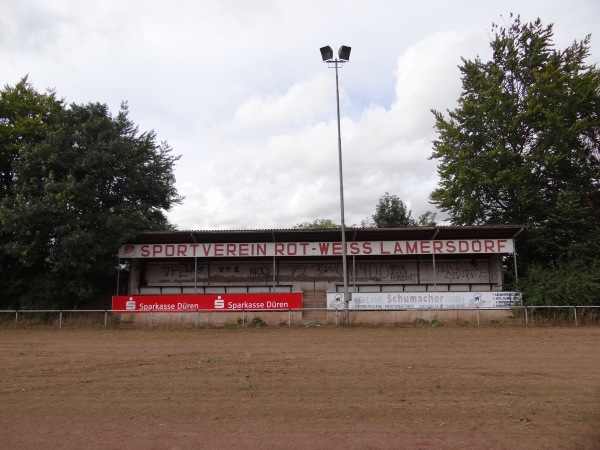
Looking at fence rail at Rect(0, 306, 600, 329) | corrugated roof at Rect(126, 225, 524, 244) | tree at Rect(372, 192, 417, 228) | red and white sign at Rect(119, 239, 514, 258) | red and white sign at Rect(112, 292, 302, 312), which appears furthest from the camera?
tree at Rect(372, 192, 417, 228)

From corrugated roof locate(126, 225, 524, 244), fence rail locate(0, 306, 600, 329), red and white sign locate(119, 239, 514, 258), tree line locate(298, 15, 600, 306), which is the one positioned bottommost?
fence rail locate(0, 306, 600, 329)

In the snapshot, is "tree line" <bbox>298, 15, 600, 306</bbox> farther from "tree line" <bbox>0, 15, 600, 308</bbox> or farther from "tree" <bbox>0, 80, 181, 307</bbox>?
"tree" <bbox>0, 80, 181, 307</bbox>

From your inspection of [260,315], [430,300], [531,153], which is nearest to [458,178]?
[531,153]

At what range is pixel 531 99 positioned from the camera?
2742 cm

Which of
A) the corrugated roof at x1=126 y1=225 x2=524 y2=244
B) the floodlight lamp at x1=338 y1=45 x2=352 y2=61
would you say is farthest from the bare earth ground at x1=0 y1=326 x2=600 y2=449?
the floodlight lamp at x1=338 y1=45 x2=352 y2=61

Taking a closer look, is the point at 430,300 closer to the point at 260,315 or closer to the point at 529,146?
the point at 260,315

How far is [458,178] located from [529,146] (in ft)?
16.1

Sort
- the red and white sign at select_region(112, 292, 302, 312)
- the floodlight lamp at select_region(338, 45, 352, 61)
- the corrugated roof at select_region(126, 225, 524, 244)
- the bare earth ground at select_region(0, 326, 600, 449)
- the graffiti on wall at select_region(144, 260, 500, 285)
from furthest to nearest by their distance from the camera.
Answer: the graffiti on wall at select_region(144, 260, 500, 285) → the corrugated roof at select_region(126, 225, 524, 244) → the red and white sign at select_region(112, 292, 302, 312) → the floodlight lamp at select_region(338, 45, 352, 61) → the bare earth ground at select_region(0, 326, 600, 449)

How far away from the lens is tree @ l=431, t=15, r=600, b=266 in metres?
26.9

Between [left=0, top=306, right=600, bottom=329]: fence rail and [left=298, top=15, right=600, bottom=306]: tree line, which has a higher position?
[left=298, top=15, right=600, bottom=306]: tree line

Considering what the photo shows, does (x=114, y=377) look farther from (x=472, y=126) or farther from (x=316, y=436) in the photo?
(x=472, y=126)

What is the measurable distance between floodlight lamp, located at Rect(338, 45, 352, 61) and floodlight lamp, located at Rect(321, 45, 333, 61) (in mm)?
461

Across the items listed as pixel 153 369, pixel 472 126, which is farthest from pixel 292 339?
pixel 472 126

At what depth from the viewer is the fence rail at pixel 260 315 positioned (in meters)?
22.1
